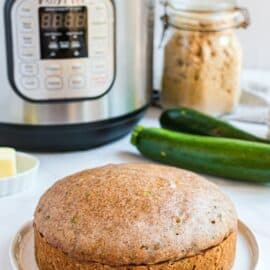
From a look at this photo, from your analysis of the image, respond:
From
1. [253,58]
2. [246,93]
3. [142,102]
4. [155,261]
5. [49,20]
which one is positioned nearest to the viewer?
[155,261]

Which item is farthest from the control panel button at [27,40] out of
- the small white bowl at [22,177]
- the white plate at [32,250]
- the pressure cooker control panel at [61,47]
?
the white plate at [32,250]

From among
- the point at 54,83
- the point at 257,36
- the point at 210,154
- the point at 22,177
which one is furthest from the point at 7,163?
the point at 257,36

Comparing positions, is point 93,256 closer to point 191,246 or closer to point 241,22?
point 191,246

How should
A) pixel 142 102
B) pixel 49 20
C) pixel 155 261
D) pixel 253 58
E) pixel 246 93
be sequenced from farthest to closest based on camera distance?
1. pixel 253 58
2. pixel 246 93
3. pixel 142 102
4. pixel 49 20
5. pixel 155 261

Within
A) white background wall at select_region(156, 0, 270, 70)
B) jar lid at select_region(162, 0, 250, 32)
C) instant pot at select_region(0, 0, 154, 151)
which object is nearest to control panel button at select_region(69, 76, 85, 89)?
instant pot at select_region(0, 0, 154, 151)

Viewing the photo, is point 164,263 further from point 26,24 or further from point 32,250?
point 26,24

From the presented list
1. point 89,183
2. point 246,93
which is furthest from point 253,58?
point 89,183

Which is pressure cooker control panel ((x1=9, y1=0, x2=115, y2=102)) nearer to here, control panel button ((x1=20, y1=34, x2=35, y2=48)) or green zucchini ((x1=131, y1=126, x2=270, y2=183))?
control panel button ((x1=20, y1=34, x2=35, y2=48))

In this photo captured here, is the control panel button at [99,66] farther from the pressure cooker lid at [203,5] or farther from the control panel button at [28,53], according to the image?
the pressure cooker lid at [203,5]
